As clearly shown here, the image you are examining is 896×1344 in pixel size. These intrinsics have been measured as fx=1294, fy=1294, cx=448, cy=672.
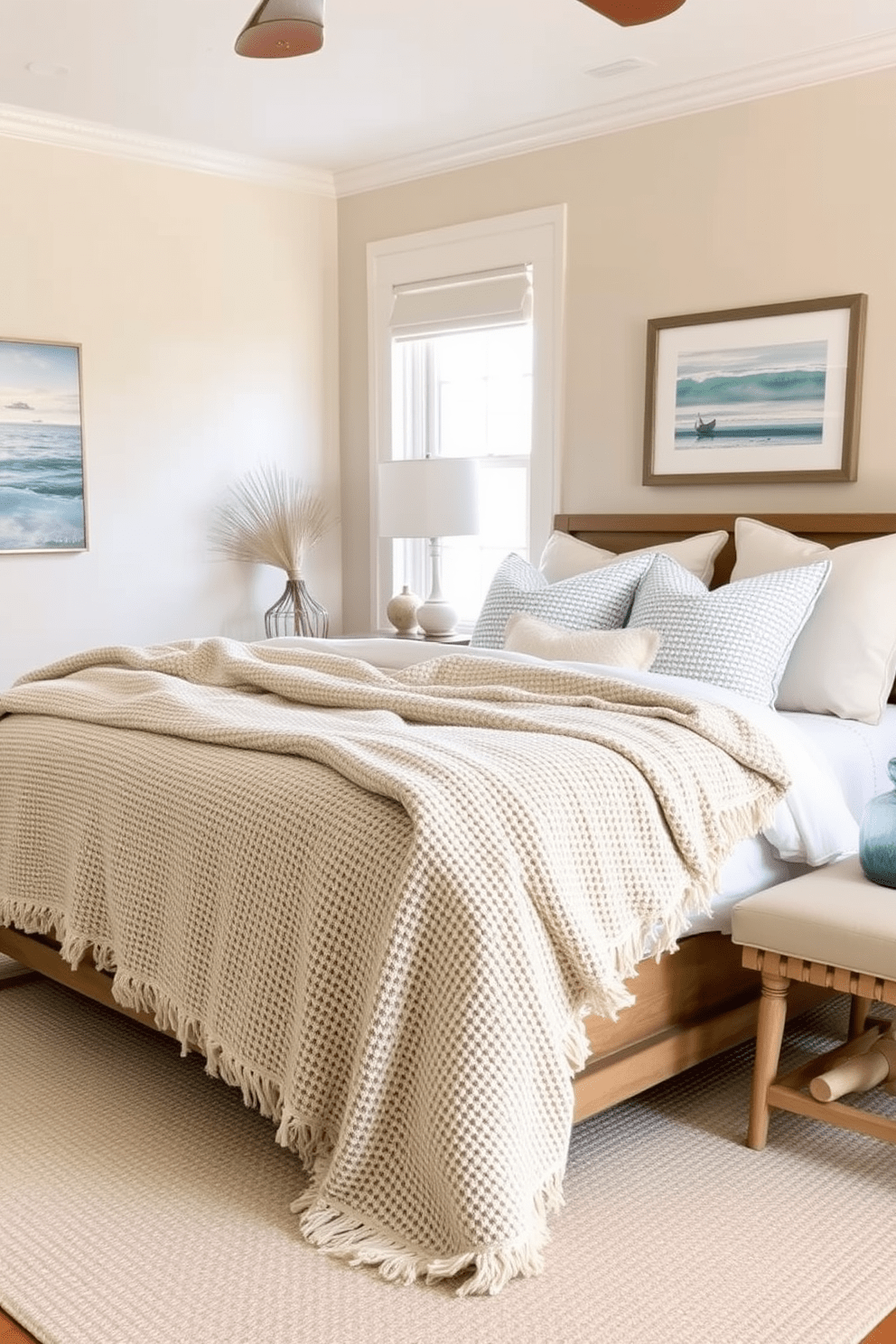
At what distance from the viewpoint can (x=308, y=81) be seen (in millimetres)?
4234

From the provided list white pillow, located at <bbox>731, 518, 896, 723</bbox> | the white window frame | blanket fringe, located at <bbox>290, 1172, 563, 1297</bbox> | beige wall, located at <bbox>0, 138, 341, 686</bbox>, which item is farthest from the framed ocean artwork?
blanket fringe, located at <bbox>290, 1172, 563, 1297</bbox>

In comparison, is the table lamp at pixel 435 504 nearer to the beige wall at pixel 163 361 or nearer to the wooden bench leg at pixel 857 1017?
the beige wall at pixel 163 361

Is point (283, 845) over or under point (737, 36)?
under

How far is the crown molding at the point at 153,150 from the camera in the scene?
4.56 m

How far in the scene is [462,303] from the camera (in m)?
5.06

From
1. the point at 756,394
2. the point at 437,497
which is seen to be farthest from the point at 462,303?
the point at 756,394

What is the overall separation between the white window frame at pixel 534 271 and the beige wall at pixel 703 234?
51 millimetres

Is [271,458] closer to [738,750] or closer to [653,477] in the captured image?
[653,477]

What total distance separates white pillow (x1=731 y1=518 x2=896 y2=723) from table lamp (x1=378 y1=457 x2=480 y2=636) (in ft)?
5.18

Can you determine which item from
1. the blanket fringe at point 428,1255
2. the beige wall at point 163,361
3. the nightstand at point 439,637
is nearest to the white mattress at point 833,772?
the blanket fringe at point 428,1255

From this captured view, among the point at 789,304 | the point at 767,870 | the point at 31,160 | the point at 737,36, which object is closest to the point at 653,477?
the point at 789,304

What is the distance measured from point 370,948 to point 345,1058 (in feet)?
0.64

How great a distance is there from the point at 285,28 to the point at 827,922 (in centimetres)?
198

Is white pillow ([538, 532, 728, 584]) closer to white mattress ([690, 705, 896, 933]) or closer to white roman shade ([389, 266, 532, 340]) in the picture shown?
white mattress ([690, 705, 896, 933])
